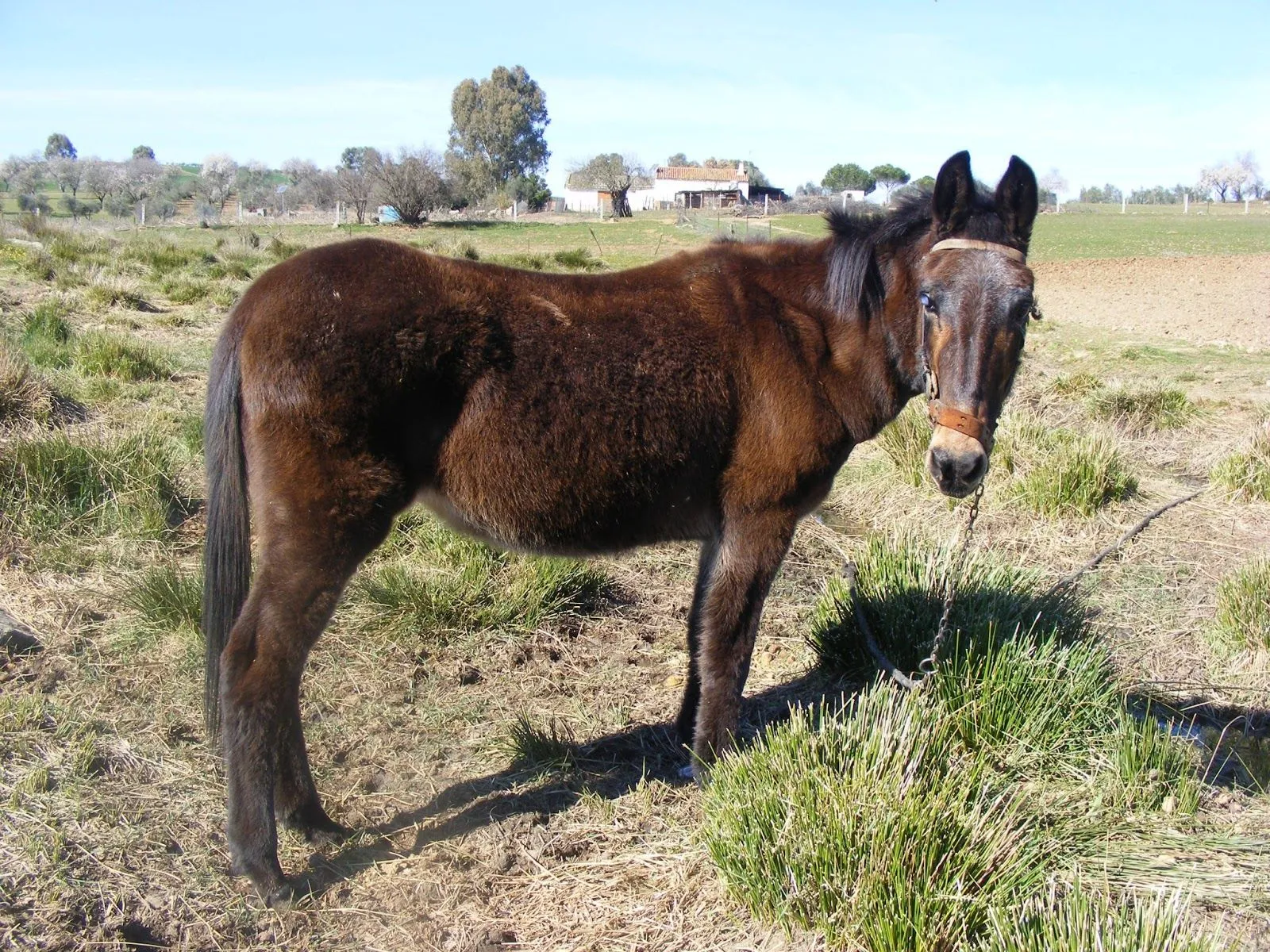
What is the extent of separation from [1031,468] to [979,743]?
3938mm

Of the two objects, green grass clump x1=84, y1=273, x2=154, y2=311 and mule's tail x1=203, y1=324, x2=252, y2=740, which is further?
green grass clump x1=84, y1=273, x2=154, y2=311

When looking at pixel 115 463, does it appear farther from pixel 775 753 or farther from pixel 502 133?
pixel 502 133

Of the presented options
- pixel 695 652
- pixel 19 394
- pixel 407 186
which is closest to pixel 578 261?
pixel 19 394

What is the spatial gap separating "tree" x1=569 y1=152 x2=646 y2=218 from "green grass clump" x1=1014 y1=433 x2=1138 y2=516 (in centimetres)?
4539

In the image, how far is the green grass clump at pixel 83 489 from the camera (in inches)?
215

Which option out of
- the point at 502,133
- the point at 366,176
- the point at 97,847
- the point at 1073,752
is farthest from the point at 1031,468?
the point at 502,133

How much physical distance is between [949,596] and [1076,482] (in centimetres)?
349

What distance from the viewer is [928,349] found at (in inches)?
144

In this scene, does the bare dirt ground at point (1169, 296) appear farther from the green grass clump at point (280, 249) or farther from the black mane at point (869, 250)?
the green grass clump at point (280, 249)

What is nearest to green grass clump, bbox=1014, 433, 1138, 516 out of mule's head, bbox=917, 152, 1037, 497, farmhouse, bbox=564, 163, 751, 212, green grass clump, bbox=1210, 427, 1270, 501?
green grass clump, bbox=1210, 427, 1270, 501

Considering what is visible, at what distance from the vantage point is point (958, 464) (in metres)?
3.35

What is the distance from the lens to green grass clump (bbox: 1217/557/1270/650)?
16.2 feet

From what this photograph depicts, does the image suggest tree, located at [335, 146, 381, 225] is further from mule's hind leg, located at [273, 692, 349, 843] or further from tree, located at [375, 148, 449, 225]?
mule's hind leg, located at [273, 692, 349, 843]

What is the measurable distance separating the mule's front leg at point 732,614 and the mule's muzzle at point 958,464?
65cm
